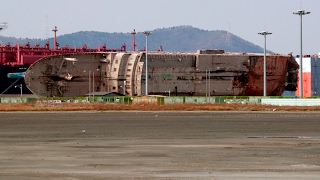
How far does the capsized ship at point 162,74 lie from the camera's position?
139875 mm

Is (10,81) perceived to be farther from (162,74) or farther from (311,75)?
(311,75)

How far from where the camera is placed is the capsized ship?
139875 mm

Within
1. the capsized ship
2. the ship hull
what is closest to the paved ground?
the capsized ship

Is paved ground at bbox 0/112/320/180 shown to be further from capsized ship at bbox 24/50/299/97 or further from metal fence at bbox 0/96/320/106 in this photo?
capsized ship at bbox 24/50/299/97

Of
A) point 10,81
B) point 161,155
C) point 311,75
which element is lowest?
point 161,155

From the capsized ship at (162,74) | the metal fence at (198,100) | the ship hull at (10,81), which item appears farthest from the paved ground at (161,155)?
the ship hull at (10,81)

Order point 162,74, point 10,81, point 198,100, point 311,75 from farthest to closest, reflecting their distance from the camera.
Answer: point 311,75 → point 10,81 → point 162,74 → point 198,100

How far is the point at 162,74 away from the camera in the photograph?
5482 inches

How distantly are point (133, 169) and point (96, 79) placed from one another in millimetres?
120384

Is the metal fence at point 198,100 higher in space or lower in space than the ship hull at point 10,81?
lower

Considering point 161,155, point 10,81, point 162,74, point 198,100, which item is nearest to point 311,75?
point 162,74

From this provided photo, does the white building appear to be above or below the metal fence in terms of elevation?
above

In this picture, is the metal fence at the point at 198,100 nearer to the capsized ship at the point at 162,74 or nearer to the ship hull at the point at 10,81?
the capsized ship at the point at 162,74

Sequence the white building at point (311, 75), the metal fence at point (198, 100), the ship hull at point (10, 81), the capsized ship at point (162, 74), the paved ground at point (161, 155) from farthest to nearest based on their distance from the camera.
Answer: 1. the white building at point (311, 75)
2. the ship hull at point (10, 81)
3. the capsized ship at point (162, 74)
4. the metal fence at point (198, 100)
5. the paved ground at point (161, 155)
